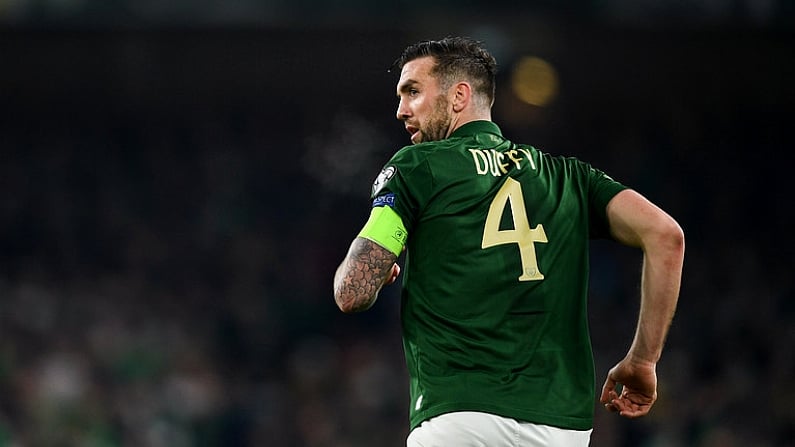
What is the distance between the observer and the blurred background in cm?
976

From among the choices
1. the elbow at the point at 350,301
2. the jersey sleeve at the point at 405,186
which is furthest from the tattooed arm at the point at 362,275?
the jersey sleeve at the point at 405,186

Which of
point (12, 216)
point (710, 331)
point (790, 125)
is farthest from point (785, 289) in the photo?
point (12, 216)

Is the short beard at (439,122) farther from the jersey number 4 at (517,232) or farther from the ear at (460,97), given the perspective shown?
the jersey number 4 at (517,232)

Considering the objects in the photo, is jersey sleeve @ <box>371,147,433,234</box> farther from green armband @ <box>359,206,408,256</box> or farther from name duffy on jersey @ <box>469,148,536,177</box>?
name duffy on jersey @ <box>469,148,536,177</box>

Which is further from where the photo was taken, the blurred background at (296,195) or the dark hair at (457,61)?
the blurred background at (296,195)

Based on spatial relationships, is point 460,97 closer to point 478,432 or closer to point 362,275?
point 362,275

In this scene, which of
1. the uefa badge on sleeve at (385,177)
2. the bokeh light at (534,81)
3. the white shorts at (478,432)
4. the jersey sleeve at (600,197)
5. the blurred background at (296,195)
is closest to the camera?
the white shorts at (478,432)

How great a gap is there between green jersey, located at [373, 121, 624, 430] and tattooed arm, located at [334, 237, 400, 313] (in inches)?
4.7

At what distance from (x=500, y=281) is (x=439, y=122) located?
0.52 meters

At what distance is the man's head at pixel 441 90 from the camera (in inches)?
132

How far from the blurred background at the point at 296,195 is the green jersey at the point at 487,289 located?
6.06 meters

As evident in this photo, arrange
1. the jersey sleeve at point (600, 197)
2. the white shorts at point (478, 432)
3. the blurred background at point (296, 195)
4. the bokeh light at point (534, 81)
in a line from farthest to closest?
the bokeh light at point (534, 81)
the blurred background at point (296, 195)
the jersey sleeve at point (600, 197)
the white shorts at point (478, 432)

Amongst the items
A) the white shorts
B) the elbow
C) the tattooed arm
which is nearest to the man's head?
the tattooed arm

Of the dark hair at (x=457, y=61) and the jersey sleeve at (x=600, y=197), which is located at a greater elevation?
the dark hair at (x=457, y=61)
